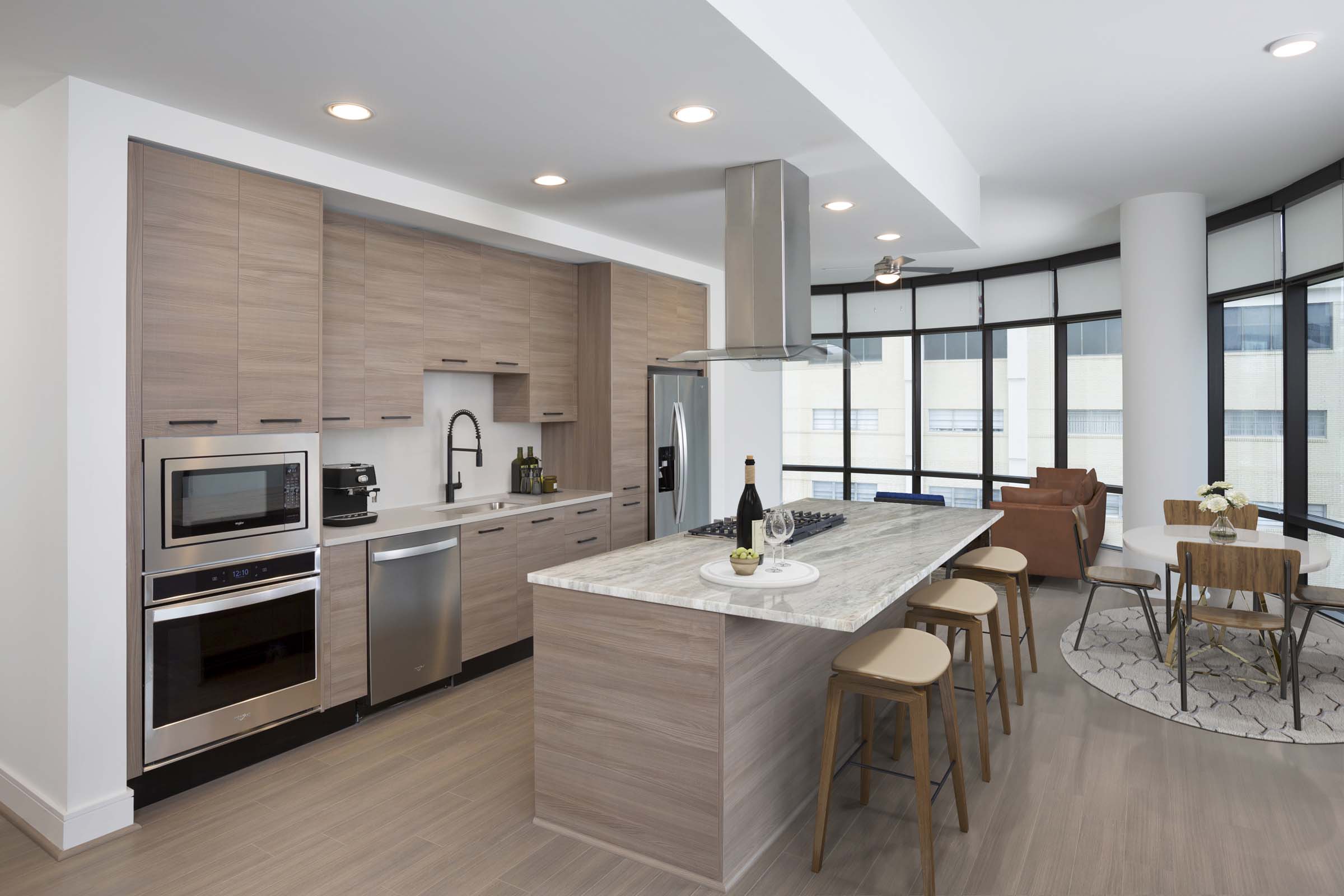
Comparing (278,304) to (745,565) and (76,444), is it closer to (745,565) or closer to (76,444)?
(76,444)

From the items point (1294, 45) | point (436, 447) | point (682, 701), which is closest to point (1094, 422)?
point (1294, 45)

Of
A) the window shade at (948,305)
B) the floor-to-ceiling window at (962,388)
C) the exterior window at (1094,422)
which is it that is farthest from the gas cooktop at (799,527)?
the window shade at (948,305)

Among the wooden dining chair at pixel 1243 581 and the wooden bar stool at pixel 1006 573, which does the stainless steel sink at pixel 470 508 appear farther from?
the wooden dining chair at pixel 1243 581

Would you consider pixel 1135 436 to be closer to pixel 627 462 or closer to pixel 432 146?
pixel 627 462

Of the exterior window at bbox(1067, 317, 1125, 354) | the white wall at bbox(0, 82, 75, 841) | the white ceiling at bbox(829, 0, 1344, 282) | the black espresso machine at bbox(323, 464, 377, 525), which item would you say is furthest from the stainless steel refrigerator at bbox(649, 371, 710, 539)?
the exterior window at bbox(1067, 317, 1125, 354)

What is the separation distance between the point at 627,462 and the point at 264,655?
2659mm

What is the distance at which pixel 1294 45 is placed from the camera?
10.2ft

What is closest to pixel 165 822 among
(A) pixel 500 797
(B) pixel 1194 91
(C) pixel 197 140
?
(A) pixel 500 797

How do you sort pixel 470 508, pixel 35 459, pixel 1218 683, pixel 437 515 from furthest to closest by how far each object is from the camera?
pixel 470 508 < pixel 437 515 < pixel 1218 683 < pixel 35 459

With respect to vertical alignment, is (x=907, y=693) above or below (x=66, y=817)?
above

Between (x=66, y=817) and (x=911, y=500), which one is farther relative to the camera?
(x=911, y=500)

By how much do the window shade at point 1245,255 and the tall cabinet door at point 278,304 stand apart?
601 centimetres

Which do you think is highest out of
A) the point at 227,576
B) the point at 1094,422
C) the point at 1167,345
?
the point at 1167,345

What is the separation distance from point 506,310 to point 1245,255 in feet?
17.4
